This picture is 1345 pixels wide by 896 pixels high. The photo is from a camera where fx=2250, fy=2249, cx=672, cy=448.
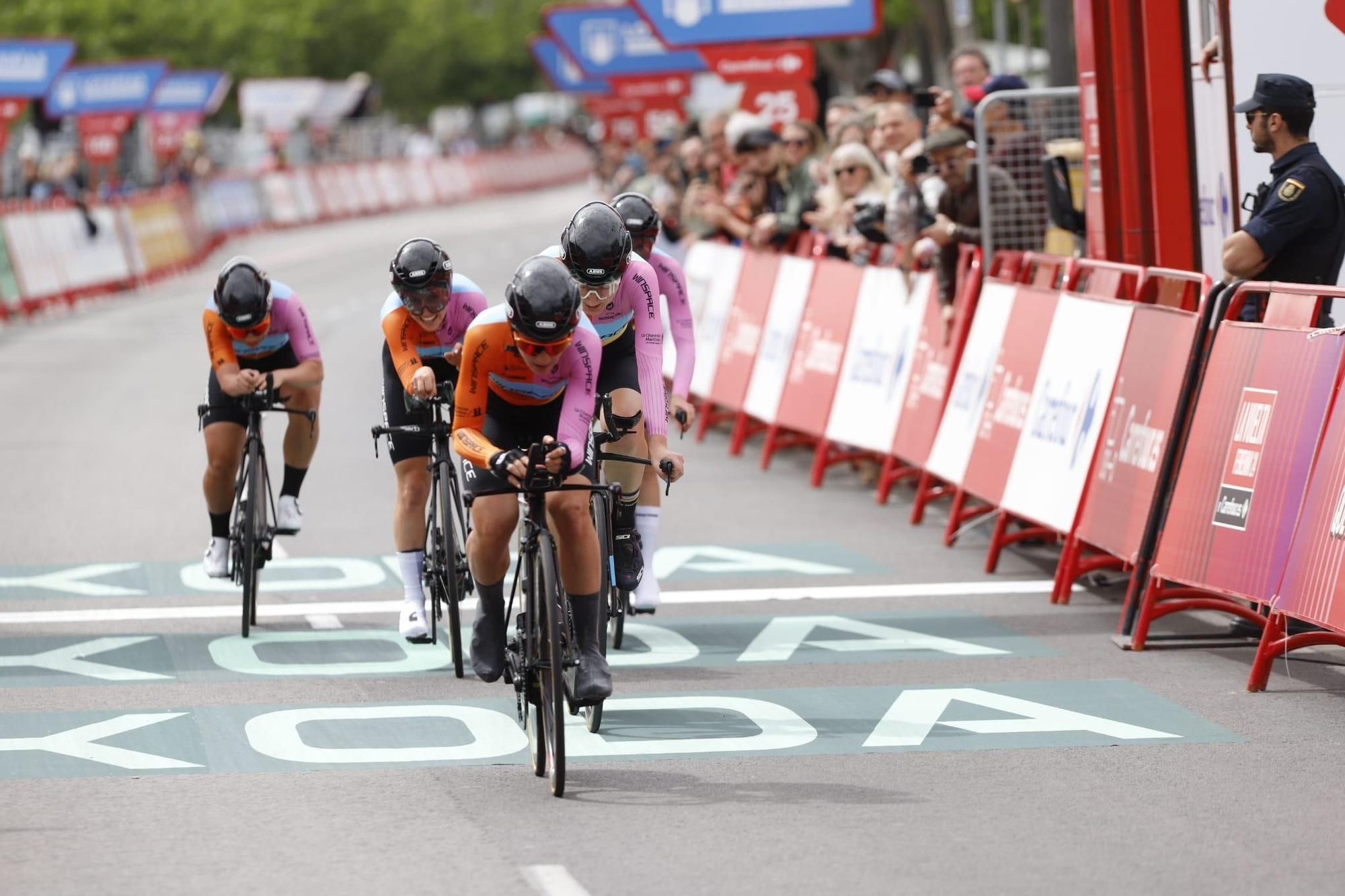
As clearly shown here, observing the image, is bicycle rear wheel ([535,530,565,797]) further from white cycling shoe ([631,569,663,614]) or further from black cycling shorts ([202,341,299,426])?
black cycling shorts ([202,341,299,426])

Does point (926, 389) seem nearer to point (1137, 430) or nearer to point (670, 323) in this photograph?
point (1137, 430)

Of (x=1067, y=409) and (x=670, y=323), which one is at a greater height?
(x=670, y=323)

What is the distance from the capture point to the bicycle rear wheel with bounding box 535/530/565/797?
23.5ft

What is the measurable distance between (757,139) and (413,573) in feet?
26.6

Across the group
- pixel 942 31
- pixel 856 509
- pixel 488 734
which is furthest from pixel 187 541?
pixel 942 31

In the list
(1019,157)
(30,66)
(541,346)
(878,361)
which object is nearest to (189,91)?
(30,66)

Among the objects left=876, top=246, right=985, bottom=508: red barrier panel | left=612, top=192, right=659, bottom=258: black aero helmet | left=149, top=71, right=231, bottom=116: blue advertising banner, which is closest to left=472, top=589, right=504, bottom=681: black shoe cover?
left=612, top=192, right=659, bottom=258: black aero helmet

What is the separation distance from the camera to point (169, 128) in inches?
2013

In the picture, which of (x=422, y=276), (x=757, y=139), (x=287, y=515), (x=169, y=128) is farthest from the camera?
(x=169, y=128)

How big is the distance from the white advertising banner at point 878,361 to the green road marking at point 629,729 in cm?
546

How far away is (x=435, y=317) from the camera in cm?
950

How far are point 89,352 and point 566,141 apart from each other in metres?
79.2

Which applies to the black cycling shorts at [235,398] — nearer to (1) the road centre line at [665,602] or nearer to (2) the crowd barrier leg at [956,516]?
(1) the road centre line at [665,602]

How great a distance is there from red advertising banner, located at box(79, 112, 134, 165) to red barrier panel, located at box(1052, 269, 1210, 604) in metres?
37.0
